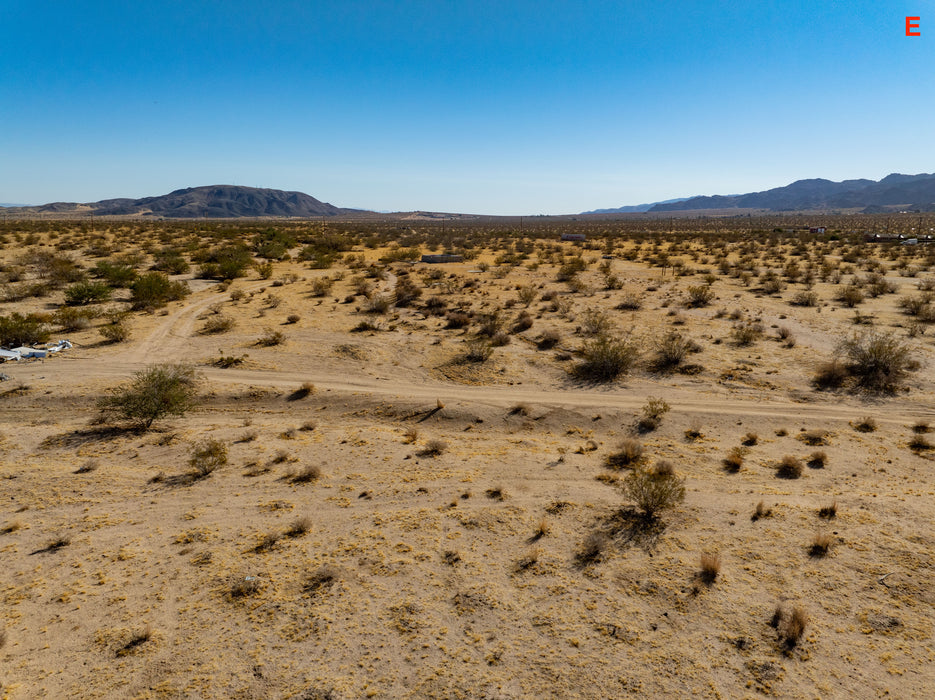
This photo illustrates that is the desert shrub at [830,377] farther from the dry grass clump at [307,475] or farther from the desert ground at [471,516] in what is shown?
the dry grass clump at [307,475]

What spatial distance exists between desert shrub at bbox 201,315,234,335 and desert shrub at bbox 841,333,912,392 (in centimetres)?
2361

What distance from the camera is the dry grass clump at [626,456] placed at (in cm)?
1031

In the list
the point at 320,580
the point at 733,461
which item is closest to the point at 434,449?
the point at 320,580

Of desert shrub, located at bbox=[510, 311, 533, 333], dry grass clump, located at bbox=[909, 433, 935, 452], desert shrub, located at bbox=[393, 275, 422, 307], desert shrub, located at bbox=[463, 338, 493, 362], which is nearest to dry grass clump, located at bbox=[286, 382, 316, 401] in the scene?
desert shrub, located at bbox=[463, 338, 493, 362]

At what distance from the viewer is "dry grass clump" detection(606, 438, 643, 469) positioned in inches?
406

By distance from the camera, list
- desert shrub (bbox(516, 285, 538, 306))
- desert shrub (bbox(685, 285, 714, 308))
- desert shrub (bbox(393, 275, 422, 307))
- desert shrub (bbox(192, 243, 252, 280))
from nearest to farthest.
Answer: desert shrub (bbox(685, 285, 714, 308)) → desert shrub (bbox(516, 285, 538, 306)) → desert shrub (bbox(393, 275, 422, 307)) → desert shrub (bbox(192, 243, 252, 280))

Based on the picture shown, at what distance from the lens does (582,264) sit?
35.9 meters

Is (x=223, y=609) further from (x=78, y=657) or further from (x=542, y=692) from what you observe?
(x=542, y=692)

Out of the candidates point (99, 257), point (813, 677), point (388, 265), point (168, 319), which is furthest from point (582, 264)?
point (99, 257)

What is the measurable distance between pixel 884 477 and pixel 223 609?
40.7 feet

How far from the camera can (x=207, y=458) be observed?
10.2 metres

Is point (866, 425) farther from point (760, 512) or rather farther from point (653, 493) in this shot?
point (653, 493)

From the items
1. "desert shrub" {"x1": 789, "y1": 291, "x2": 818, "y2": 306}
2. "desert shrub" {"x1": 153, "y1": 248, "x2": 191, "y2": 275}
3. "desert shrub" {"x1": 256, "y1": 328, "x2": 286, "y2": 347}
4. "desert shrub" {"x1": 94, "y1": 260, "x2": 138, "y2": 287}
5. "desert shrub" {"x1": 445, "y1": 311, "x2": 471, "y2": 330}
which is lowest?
"desert shrub" {"x1": 256, "y1": 328, "x2": 286, "y2": 347}

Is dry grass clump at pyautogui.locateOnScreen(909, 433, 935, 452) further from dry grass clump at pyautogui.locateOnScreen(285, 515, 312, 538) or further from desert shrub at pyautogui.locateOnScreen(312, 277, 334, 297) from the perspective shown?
desert shrub at pyautogui.locateOnScreen(312, 277, 334, 297)
